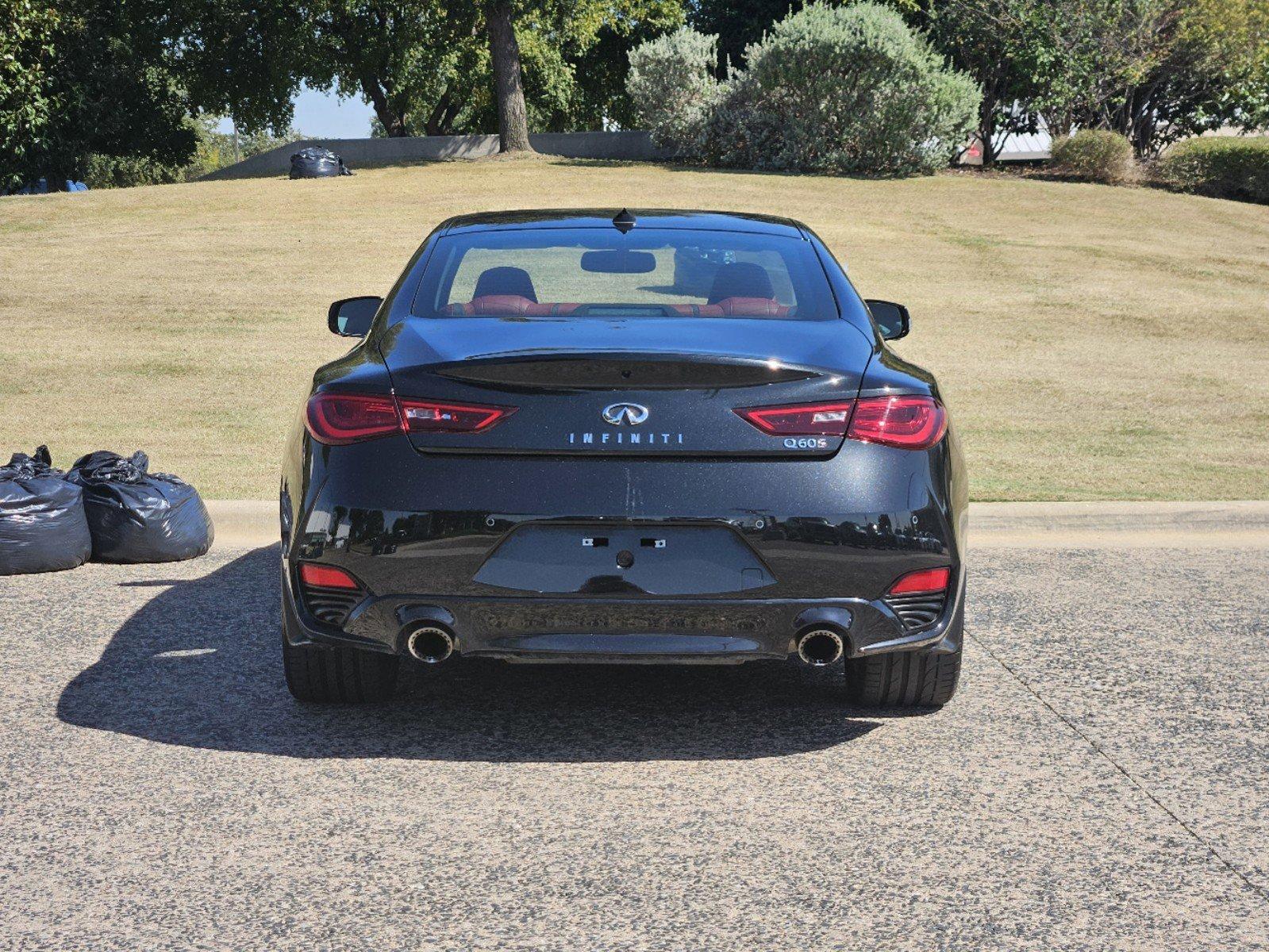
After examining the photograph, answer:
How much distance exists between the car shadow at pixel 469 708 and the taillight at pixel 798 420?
0.99m

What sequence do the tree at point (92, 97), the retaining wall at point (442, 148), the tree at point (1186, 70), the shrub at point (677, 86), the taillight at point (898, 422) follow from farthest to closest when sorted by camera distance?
the retaining wall at point (442, 148) < the tree at point (92, 97) < the shrub at point (677, 86) < the tree at point (1186, 70) < the taillight at point (898, 422)

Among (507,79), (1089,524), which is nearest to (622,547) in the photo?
(1089,524)

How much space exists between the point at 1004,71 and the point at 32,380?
3051 centimetres

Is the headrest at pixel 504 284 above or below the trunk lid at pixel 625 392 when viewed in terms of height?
above

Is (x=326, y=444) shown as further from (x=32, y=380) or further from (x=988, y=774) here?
(x=32, y=380)

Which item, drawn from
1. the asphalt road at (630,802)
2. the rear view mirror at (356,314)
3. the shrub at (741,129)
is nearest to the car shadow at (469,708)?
the asphalt road at (630,802)

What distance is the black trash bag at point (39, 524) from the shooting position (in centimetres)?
667

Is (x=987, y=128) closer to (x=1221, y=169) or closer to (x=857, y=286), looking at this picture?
(x=1221, y=169)

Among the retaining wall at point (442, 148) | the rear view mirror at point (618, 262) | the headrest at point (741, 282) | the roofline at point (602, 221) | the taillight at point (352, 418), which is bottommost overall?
the retaining wall at point (442, 148)

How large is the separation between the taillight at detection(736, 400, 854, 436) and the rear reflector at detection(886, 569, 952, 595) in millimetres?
448

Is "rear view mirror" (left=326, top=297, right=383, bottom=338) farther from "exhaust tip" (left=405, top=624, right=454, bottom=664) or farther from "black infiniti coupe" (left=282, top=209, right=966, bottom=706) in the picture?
"exhaust tip" (left=405, top=624, right=454, bottom=664)

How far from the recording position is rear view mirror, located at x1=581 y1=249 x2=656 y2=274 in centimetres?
500

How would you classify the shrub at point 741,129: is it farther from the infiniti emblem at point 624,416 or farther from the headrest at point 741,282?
the infiniti emblem at point 624,416

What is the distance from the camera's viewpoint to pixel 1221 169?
33.5 meters
